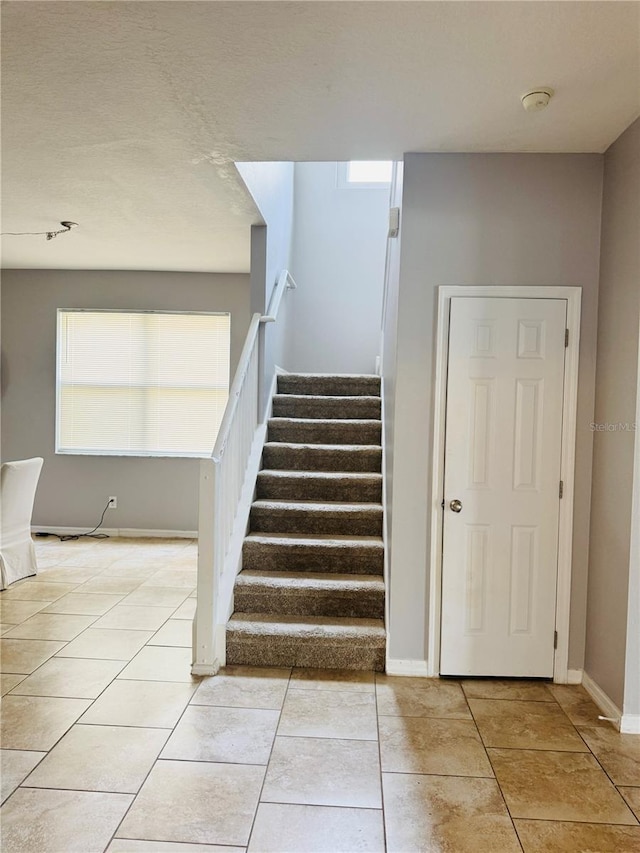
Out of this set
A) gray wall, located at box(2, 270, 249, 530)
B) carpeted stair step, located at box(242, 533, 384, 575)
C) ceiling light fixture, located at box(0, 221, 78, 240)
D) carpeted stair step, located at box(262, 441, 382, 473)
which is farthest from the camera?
gray wall, located at box(2, 270, 249, 530)

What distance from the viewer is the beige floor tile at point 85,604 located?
12.3 feet

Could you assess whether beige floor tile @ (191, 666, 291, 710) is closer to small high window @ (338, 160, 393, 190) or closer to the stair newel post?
the stair newel post

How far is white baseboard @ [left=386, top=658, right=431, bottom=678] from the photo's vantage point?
2955mm

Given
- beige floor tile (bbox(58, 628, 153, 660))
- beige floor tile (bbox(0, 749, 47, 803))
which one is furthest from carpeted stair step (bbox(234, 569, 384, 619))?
beige floor tile (bbox(0, 749, 47, 803))

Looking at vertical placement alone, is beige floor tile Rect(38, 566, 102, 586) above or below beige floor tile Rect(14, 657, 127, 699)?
above

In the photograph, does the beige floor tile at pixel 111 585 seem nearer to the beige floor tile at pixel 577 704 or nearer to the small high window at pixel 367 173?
the beige floor tile at pixel 577 704

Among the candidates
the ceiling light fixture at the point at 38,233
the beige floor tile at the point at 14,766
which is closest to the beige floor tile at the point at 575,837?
the beige floor tile at the point at 14,766

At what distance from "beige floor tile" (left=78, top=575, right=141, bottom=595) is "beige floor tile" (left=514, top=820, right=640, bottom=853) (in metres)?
3.03

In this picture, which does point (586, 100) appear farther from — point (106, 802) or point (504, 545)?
point (106, 802)

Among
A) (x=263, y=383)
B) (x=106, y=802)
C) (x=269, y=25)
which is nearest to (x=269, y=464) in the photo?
(x=263, y=383)

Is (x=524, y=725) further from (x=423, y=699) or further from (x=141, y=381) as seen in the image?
(x=141, y=381)

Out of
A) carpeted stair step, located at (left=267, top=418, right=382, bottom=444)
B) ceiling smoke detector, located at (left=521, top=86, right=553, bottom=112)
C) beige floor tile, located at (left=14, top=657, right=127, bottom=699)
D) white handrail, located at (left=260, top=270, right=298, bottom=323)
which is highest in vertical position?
ceiling smoke detector, located at (left=521, top=86, right=553, bottom=112)

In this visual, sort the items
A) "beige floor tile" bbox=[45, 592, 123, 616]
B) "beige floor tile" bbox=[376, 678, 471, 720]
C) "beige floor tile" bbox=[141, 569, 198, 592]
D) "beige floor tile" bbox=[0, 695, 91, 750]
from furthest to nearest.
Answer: "beige floor tile" bbox=[141, 569, 198, 592], "beige floor tile" bbox=[45, 592, 123, 616], "beige floor tile" bbox=[376, 678, 471, 720], "beige floor tile" bbox=[0, 695, 91, 750]

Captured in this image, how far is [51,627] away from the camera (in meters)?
3.46
